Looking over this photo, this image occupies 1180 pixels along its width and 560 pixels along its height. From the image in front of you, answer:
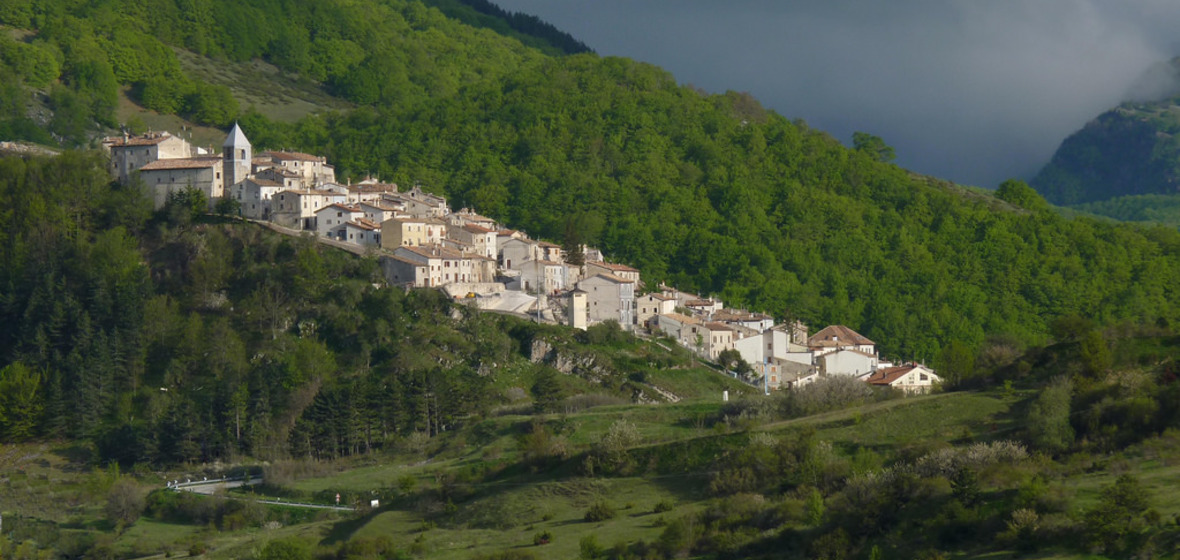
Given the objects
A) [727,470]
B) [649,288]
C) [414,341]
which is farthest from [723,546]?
[649,288]

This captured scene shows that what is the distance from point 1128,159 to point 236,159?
130183 mm

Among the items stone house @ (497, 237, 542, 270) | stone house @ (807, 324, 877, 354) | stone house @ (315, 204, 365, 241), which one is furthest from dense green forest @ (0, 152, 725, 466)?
stone house @ (807, 324, 877, 354)

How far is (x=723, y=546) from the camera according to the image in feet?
131

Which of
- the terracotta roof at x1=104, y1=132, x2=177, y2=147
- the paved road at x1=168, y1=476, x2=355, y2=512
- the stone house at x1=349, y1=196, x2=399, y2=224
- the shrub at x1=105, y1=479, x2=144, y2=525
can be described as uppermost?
the terracotta roof at x1=104, y1=132, x2=177, y2=147

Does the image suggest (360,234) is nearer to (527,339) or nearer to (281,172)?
(281,172)

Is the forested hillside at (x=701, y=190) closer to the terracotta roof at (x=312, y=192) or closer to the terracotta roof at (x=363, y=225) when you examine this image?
the terracotta roof at (x=363, y=225)

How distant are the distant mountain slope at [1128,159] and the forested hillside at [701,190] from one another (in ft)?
216

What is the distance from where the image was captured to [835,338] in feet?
298

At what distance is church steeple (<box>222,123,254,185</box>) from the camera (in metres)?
90.6

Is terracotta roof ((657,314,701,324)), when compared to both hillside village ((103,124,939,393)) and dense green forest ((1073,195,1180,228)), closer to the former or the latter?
hillside village ((103,124,939,393))

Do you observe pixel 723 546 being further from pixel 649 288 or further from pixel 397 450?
pixel 649 288

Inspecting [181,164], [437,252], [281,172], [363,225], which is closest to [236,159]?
[281,172]

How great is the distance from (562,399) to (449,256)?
1295cm

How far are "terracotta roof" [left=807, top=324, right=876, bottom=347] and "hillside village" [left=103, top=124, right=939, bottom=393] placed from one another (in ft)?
0.37
